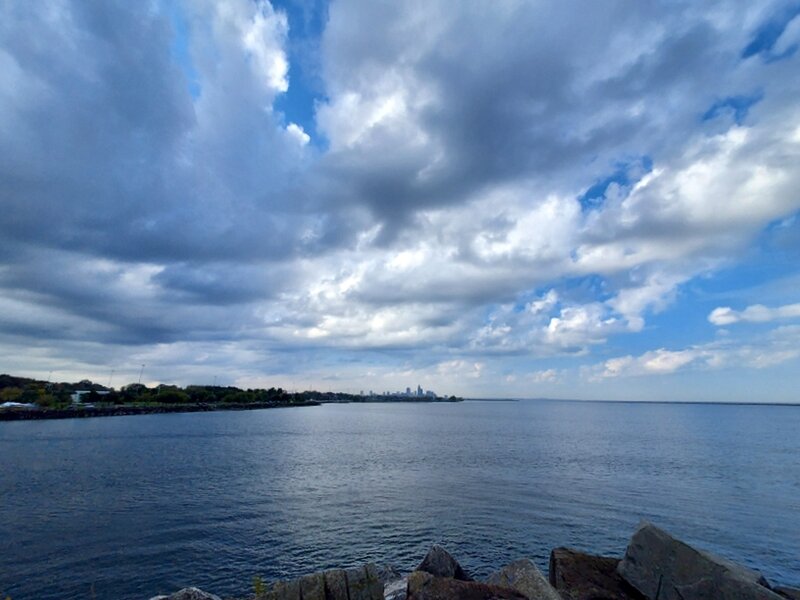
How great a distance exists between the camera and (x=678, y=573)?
13.0m

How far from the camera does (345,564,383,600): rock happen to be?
11838mm

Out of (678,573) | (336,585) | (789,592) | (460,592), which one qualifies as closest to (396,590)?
(336,585)

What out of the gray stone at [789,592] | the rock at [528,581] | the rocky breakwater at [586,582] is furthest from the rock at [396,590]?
the gray stone at [789,592]

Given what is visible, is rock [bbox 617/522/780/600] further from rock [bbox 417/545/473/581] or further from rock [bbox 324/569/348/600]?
rock [bbox 324/569/348/600]

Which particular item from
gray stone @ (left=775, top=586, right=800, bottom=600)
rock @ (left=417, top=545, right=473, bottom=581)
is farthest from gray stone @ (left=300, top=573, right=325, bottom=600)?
gray stone @ (left=775, top=586, right=800, bottom=600)

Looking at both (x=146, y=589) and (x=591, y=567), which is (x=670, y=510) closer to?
(x=591, y=567)

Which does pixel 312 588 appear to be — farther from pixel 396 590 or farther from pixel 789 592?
pixel 789 592

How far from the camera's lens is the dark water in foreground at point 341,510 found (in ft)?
88.6

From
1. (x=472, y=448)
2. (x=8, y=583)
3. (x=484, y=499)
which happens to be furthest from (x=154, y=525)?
(x=472, y=448)

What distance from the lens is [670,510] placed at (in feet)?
130

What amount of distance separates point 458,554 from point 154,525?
74.8 feet

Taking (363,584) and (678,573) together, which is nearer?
(363,584)

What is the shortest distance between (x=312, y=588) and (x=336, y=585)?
0.62 metres

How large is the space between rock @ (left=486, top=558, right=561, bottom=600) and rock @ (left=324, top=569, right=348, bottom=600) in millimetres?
4202
